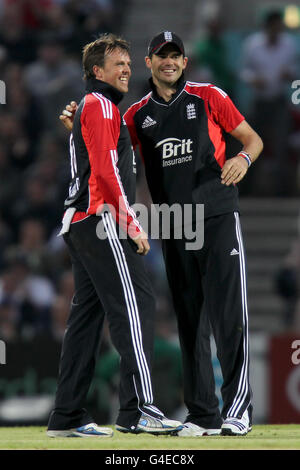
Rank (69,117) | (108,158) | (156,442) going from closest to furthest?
1. (156,442)
2. (108,158)
3. (69,117)

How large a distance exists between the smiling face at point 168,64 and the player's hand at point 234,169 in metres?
0.61

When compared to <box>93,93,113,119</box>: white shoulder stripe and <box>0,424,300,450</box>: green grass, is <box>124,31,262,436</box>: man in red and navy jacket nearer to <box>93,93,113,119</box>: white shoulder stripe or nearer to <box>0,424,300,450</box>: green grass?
<box>0,424,300,450</box>: green grass

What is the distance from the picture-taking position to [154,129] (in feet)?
24.0

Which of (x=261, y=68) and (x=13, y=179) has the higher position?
(x=261, y=68)

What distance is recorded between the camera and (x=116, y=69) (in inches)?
275

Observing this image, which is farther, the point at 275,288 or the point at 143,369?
the point at 275,288

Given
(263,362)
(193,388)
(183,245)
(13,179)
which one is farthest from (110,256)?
(13,179)

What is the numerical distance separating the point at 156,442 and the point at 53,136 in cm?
866
